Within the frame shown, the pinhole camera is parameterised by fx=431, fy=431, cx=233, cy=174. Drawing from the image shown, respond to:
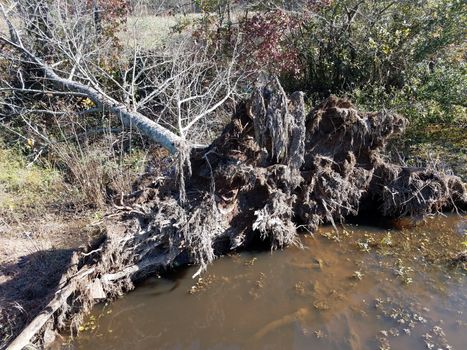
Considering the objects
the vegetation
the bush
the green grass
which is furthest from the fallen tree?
the bush

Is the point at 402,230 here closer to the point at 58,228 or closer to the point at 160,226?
the point at 160,226

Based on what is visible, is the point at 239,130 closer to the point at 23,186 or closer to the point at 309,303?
the point at 309,303

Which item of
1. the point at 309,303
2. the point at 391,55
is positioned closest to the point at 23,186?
the point at 309,303

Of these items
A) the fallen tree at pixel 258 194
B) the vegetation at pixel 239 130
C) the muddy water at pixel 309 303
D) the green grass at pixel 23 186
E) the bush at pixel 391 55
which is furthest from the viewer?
the bush at pixel 391 55

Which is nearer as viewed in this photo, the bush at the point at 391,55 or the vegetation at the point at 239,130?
the vegetation at the point at 239,130

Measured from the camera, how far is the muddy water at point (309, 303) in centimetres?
408

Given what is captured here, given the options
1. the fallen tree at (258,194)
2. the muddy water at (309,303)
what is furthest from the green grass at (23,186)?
the muddy water at (309,303)

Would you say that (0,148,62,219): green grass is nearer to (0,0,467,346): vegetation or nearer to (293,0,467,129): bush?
(0,0,467,346): vegetation

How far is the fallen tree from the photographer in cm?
451

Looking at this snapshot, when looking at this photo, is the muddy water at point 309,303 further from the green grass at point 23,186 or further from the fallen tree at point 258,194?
the green grass at point 23,186

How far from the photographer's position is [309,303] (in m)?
4.51

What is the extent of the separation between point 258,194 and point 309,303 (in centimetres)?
153

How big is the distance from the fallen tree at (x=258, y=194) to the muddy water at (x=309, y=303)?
0.84ft

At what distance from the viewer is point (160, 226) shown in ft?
15.4
